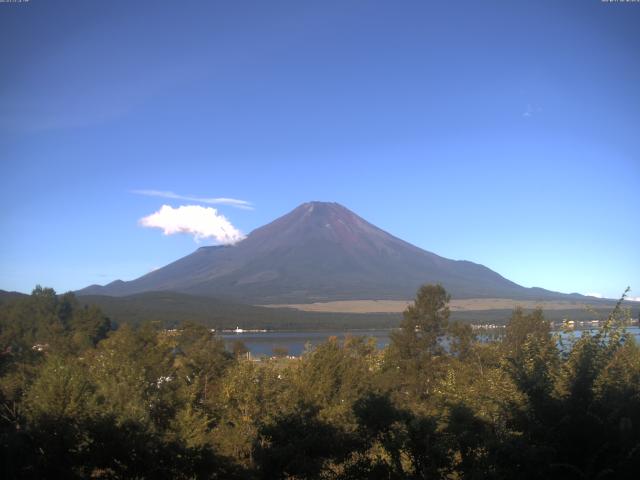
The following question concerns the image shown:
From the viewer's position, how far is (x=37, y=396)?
44.2 feet

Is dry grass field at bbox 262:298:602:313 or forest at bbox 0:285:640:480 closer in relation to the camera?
forest at bbox 0:285:640:480

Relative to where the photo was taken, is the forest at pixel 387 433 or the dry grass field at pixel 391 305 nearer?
the forest at pixel 387 433

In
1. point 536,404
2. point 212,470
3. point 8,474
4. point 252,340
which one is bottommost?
point 252,340

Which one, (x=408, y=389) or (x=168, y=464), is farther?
(x=408, y=389)

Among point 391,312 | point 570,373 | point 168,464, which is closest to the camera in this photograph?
point 570,373

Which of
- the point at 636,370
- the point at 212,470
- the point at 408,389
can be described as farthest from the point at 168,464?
the point at 408,389

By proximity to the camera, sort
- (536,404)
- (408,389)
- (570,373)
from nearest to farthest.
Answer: (536,404) < (570,373) < (408,389)

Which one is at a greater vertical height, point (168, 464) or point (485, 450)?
point (485, 450)

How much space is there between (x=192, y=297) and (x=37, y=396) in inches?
5506

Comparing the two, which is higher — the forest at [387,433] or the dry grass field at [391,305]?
the forest at [387,433]

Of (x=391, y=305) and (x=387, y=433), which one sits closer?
(x=387, y=433)

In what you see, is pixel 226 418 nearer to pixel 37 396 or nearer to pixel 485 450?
pixel 37 396

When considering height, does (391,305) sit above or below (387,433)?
below

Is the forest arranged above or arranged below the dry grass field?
above
